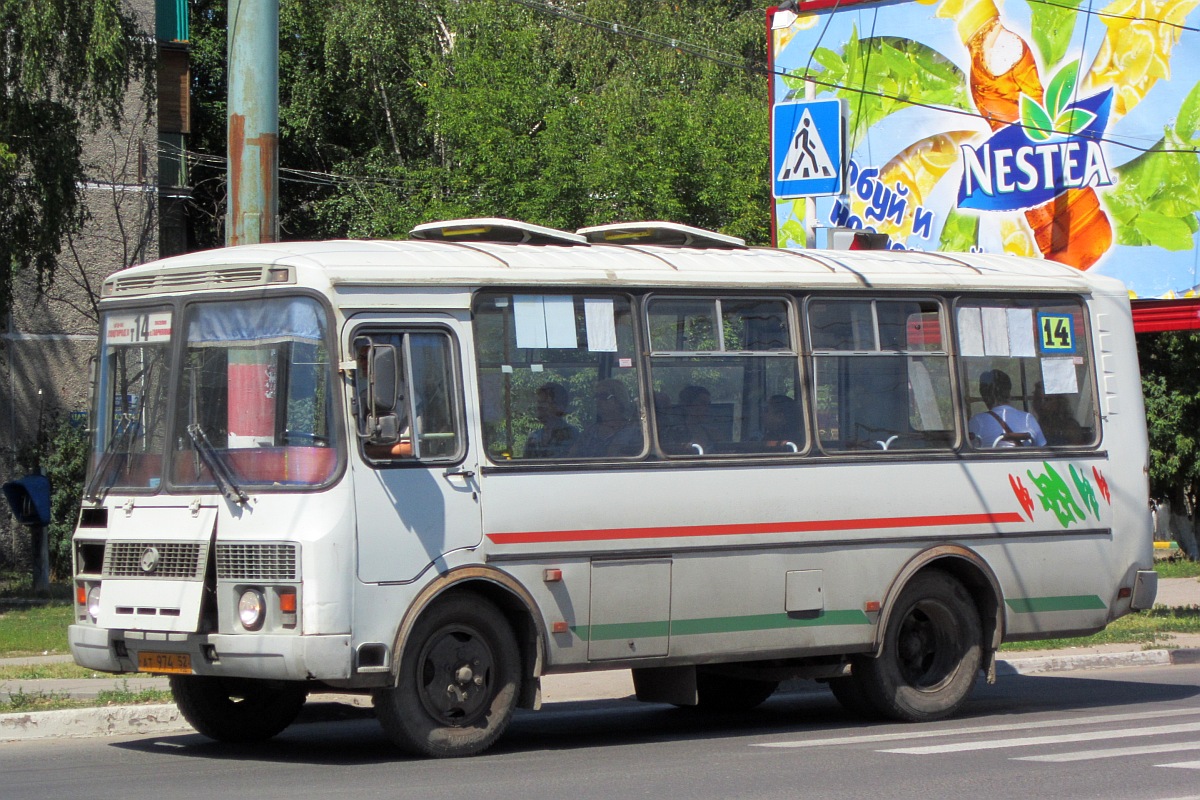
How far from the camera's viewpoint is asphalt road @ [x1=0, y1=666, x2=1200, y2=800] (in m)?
8.21

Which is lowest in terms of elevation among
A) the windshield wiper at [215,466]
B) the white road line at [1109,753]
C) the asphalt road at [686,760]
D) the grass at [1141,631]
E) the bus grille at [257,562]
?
the white road line at [1109,753]

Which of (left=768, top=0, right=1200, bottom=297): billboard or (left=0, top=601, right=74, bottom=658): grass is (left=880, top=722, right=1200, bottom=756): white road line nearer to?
(left=0, top=601, right=74, bottom=658): grass

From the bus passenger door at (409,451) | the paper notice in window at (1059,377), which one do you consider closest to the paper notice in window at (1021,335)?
the paper notice in window at (1059,377)

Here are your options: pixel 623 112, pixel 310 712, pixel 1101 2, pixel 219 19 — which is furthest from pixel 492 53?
pixel 310 712

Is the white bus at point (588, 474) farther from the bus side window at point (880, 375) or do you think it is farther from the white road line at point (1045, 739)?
the white road line at point (1045, 739)

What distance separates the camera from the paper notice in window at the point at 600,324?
10.1 metres

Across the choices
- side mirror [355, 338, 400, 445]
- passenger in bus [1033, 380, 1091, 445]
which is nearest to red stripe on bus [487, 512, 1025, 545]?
passenger in bus [1033, 380, 1091, 445]

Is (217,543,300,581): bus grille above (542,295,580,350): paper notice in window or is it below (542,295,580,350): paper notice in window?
below

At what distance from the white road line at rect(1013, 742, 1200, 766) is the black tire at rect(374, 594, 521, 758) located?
9.51 feet

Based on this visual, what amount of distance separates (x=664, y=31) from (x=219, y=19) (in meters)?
10.7

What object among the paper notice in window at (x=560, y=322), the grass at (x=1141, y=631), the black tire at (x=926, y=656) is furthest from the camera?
the grass at (x=1141, y=631)

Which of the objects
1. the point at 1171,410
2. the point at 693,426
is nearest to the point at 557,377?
the point at 693,426

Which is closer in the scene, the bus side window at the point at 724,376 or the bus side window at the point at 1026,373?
the bus side window at the point at 724,376

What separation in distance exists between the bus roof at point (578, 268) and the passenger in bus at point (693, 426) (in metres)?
0.70
